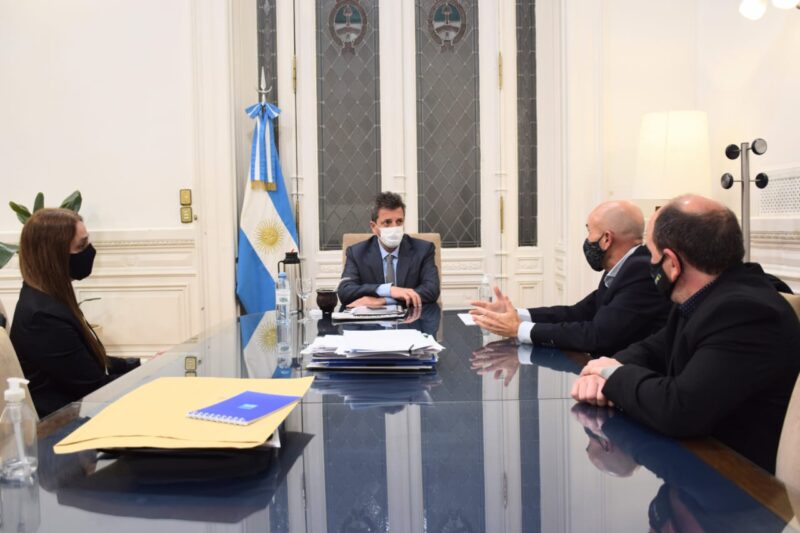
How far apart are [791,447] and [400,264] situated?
2.61 meters

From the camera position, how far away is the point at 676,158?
3910 mm

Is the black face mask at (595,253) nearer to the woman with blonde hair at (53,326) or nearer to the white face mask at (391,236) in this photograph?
the white face mask at (391,236)

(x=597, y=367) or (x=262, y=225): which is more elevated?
(x=262, y=225)

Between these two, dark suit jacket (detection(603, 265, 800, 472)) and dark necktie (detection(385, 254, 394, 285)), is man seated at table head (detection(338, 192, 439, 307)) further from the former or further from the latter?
dark suit jacket (detection(603, 265, 800, 472))

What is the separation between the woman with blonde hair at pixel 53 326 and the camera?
221cm

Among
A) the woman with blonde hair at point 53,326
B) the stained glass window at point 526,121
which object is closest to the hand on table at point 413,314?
→ the woman with blonde hair at point 53,326

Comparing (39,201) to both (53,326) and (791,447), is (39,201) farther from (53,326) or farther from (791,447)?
(791,447)

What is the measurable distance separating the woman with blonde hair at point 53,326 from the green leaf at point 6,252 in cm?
247

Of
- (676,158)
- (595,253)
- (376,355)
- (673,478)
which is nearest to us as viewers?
(673,478)

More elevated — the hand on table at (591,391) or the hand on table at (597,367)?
the hand on table at (597,367)

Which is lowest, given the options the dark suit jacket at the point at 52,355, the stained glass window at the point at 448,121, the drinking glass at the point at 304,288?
the dark suit jacket at the point at 52,355

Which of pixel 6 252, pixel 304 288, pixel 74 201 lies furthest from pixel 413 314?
pixel 6 252

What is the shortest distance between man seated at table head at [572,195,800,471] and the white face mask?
2.09 meters

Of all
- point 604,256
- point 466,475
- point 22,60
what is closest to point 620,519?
point 466,475
